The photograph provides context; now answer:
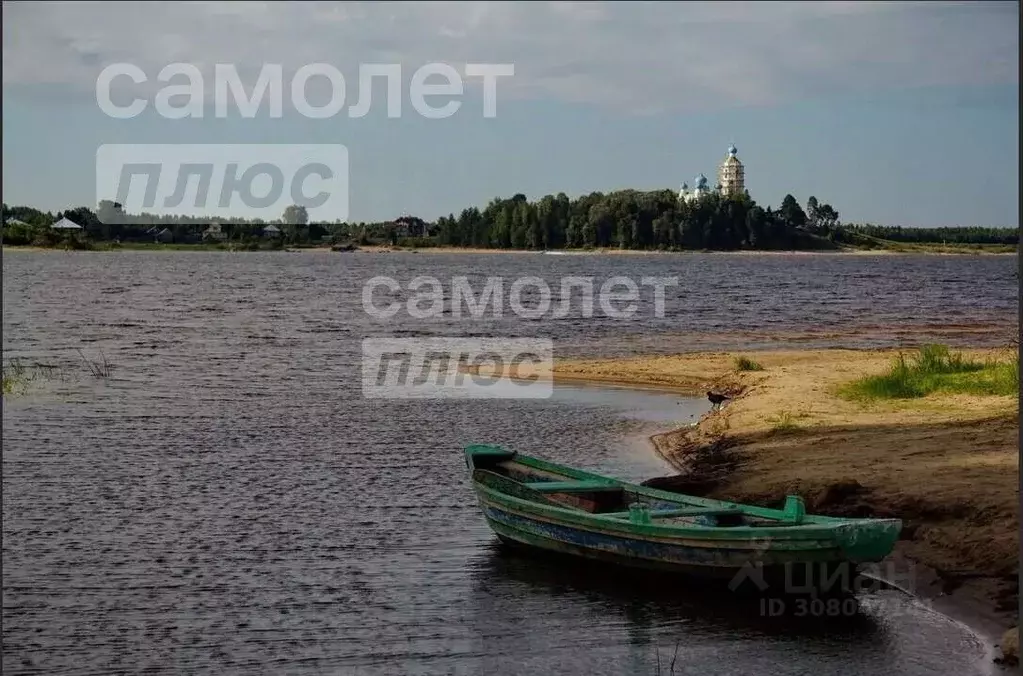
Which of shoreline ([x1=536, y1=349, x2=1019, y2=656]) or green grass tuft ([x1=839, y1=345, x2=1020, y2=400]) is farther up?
green grass tuft ([x1=839, y1=345, x2=1020, y2=400])

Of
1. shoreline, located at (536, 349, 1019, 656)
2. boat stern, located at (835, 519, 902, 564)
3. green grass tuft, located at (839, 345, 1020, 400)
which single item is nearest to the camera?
boat stern, located at (835, 519, 902, 564)

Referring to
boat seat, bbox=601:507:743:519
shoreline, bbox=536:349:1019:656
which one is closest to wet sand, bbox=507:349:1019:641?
shoreline, bbox=536:349:1019:656

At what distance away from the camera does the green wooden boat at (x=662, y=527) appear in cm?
1244

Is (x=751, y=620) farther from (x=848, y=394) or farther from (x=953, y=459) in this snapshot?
(x=848, y=394)

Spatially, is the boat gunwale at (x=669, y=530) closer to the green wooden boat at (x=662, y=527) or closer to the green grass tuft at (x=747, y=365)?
the green wooden boat at (x=662, y=527)

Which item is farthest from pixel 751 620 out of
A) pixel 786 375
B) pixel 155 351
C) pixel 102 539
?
pixel 155 351

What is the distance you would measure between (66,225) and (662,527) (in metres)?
187

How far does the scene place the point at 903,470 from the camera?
1623 cm

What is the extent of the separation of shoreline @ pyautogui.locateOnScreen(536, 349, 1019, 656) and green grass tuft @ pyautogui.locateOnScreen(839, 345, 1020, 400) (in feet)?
1.77

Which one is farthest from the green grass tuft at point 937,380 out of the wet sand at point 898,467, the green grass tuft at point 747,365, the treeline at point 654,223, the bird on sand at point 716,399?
the treeline at point 654,223

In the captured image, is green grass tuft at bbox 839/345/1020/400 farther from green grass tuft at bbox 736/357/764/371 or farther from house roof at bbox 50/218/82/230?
house roof at bbox 50/218/82/230

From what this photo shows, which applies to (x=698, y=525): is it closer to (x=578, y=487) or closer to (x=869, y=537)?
(x=869, y=537)

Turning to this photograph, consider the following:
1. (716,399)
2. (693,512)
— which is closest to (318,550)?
(693,512)

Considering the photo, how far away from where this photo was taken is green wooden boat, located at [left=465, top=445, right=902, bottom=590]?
40.8ft
